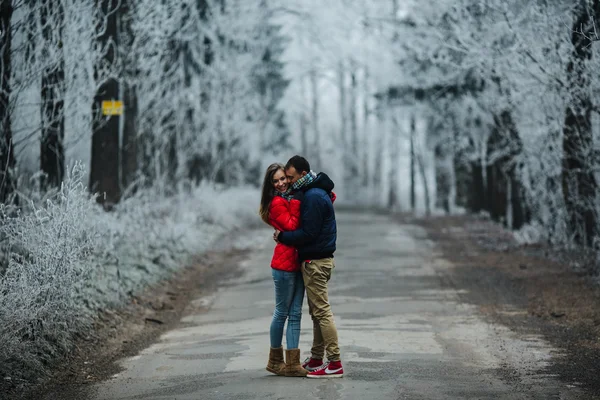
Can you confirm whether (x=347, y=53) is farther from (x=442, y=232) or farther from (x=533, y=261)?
(x=533, y=261)

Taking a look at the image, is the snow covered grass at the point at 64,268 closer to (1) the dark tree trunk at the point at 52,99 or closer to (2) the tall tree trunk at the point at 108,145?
(2) the tall tree trunk at the point at 108,145

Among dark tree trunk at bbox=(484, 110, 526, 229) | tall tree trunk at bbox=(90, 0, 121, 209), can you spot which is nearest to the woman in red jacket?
tall tree trunk at bbox=(90, 0, 121, 209)

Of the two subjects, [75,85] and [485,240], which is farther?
[485,240]

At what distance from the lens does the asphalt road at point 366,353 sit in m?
7.66

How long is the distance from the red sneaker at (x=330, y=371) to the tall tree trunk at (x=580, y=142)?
25.0ft

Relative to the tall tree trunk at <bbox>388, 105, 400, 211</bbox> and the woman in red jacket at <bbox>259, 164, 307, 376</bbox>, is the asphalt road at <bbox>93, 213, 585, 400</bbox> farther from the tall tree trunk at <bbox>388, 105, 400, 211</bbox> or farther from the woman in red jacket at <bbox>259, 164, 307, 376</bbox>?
the tall tree trunk at <bbox>388, 105, 400, 211</bbox>

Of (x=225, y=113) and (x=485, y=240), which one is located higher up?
(x=225, y=113)

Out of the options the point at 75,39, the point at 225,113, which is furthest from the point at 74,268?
the point at 225,113

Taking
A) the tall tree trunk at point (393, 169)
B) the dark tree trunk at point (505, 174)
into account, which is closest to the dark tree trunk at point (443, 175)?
the dark tree trunk at point (505, 174)

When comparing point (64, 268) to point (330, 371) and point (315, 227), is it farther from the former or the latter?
point (330, 371)

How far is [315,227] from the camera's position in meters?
8.03

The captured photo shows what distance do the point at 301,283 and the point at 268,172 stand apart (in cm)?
111

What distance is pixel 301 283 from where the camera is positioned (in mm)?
8414

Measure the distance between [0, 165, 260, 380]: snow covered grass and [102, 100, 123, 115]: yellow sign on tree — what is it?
1.85 metres
